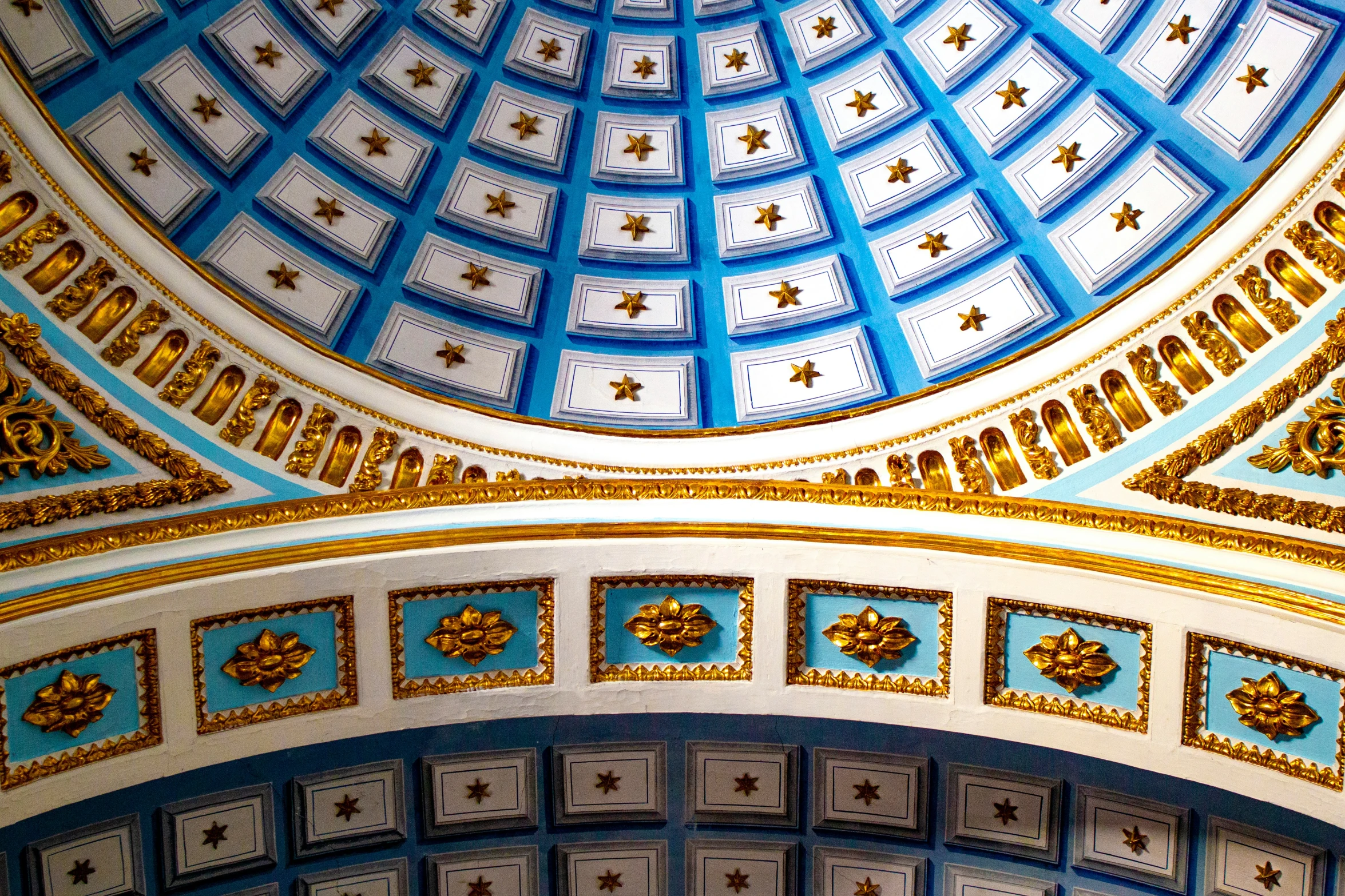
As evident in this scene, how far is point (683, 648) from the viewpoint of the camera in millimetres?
9844

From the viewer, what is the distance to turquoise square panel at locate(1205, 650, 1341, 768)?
26.8ft

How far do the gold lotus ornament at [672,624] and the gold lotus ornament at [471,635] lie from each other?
111cm

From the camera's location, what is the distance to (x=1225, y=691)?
8.55 m

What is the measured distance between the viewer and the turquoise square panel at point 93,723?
8273mm

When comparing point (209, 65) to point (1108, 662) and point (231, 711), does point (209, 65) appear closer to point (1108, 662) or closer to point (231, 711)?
point (231, 711)

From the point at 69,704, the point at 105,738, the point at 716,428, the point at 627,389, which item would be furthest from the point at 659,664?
the point at 69,704

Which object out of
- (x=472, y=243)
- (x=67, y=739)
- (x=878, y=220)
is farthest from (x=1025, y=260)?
(x=67, y=739)

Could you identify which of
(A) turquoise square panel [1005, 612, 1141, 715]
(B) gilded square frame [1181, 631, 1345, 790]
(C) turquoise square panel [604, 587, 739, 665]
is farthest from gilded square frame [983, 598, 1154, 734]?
(C) turquoise square panel [604, 587, 739, 665]

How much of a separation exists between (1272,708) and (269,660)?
7.48 m

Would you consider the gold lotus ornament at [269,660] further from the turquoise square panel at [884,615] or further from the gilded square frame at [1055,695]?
the gilded square frame at [1055,695]

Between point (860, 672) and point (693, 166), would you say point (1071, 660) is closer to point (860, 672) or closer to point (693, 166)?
point (860, 672)

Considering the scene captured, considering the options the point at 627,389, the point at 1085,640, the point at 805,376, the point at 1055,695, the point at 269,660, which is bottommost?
the point at 1055,695

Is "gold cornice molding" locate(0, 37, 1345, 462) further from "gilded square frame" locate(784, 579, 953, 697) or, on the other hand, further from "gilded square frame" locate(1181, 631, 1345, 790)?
"gilded square frame" locate(1181, 631, 1345, 790)

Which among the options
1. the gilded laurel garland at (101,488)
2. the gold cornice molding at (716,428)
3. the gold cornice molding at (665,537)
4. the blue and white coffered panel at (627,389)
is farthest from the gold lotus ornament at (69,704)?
the blue and white coffered panel at (627,389)
